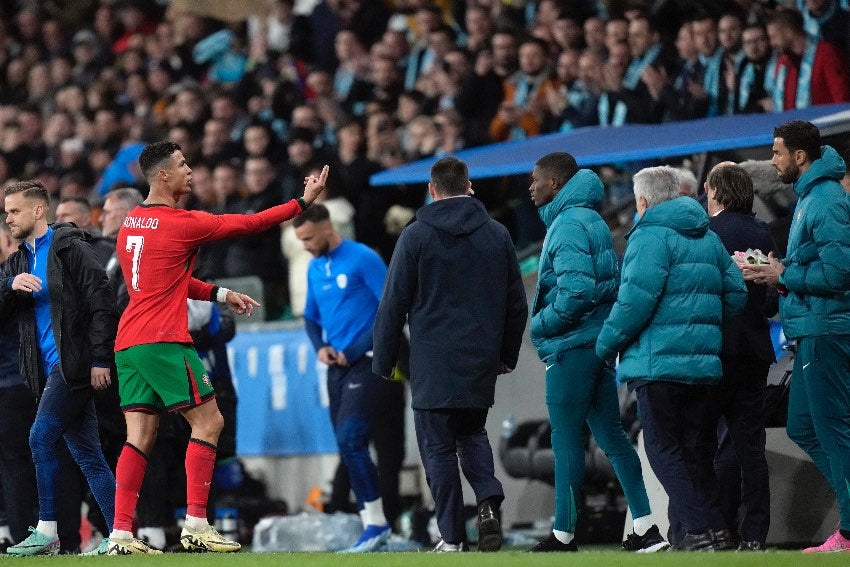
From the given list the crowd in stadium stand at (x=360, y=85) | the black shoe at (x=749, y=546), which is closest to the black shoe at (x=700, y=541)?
the black shoe at (x=749, y=546)

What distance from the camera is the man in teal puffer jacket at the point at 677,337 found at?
7.23 metres

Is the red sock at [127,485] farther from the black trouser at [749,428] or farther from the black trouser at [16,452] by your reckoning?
the black trouser at [749,428]

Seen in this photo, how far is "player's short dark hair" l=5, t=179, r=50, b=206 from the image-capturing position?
8.70 meters

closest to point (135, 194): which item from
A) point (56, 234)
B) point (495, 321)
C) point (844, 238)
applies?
point (56, 234)

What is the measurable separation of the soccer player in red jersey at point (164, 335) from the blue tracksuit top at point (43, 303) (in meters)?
0.92

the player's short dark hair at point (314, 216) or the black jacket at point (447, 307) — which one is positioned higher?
the player's short dark hair at point (314, 216)

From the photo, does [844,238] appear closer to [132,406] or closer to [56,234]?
[132,406]

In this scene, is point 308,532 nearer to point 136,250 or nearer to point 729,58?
point 136,250

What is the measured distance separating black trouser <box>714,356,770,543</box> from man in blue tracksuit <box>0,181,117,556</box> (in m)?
3.25

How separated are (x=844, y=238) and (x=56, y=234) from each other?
13.9 feet

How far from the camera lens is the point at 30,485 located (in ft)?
30.5

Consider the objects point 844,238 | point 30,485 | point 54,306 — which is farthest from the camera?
point 30,485

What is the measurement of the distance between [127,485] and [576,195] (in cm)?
271

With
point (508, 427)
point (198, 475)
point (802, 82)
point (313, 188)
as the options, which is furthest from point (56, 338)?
point (802, 82)
